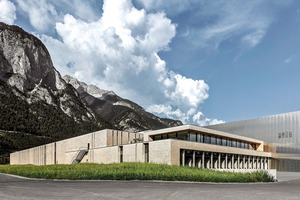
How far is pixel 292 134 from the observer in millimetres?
60312

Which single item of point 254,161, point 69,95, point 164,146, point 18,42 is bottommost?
point 254,161

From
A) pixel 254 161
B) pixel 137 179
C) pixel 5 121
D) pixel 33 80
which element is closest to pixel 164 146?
pixel 137 179

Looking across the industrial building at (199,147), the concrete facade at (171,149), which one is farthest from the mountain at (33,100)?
the concrete facade at (171,149)

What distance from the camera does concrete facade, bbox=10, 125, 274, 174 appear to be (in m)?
37.7

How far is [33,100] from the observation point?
16388 centimetres

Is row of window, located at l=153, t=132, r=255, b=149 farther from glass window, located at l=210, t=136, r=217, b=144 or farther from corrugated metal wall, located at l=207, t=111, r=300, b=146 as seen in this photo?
corrugated metal wall, located at l=207, t=111, r=300, b=146

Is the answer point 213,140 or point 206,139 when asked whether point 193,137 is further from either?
point 213,140

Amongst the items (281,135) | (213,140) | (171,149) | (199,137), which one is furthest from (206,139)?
(281,135)

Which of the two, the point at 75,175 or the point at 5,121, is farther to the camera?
the point at 5,121

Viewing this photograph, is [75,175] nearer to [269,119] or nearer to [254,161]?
[254,161]

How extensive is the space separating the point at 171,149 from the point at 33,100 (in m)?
142

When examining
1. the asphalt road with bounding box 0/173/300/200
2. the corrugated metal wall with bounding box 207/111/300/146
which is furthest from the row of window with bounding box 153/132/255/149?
the asphalt road with bounding box 0/173/300/200

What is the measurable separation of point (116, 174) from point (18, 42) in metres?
163

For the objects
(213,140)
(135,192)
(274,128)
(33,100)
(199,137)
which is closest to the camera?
(135,192)
